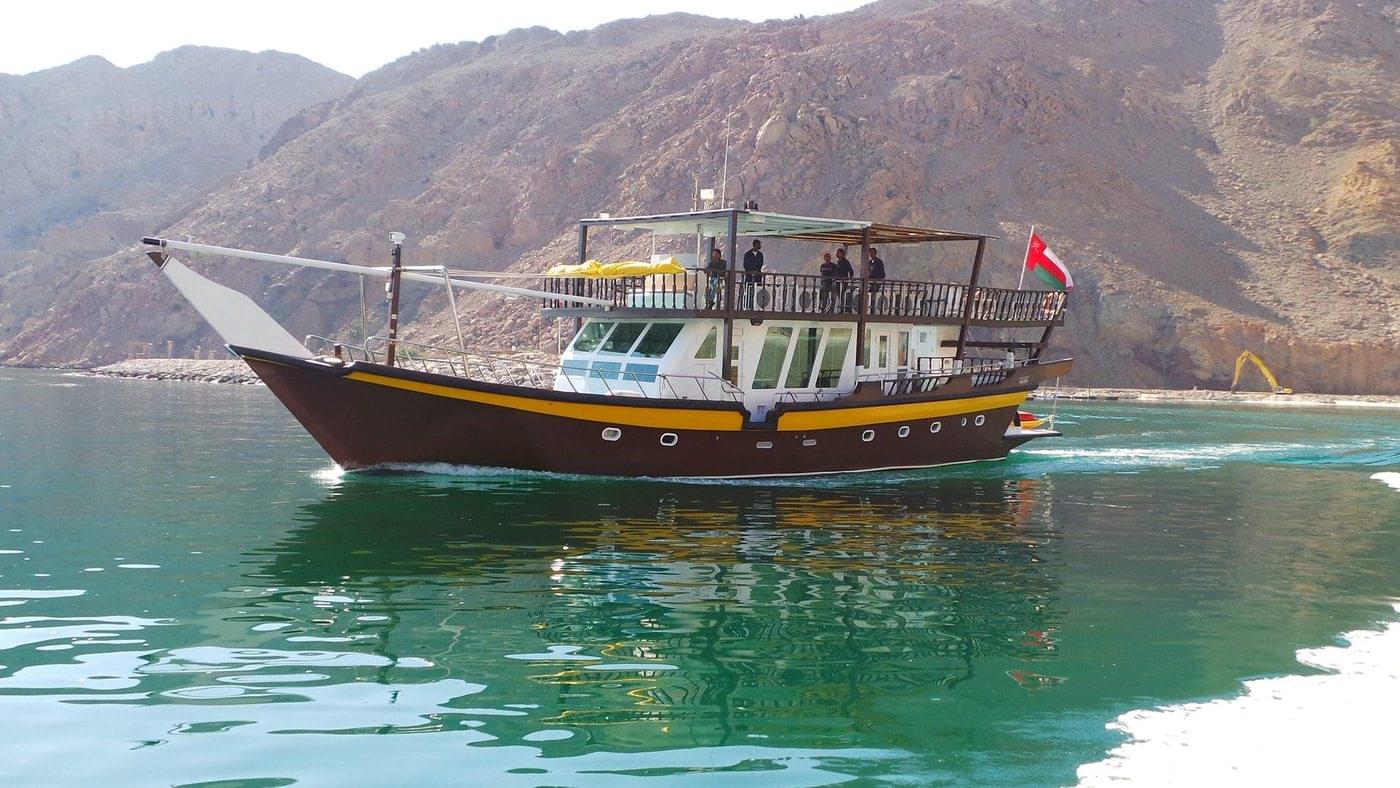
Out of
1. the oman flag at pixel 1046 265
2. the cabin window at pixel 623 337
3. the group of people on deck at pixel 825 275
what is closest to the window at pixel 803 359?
the group of people on deck at pixel 825 275

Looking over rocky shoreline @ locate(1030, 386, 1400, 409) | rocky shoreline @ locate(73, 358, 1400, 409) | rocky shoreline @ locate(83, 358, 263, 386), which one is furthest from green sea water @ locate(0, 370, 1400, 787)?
rocky shoreline @ locate(83, 358, 263, 386)

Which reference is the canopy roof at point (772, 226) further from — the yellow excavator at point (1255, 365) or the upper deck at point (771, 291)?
the yellow excavator at point (1255, 365)

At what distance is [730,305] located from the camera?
69.3 feet

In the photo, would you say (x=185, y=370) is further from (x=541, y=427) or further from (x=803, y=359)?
(x=541, y=427)

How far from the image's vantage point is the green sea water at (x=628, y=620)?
7875mm

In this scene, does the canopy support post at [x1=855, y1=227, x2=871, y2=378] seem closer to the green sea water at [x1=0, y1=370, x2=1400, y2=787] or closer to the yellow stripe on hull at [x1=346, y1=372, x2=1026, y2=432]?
the yellow stripe on hull at [x1=346, y1=372, x2=1026, y2=432]

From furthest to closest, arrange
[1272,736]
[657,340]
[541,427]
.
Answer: [657,340], [541,427], [1272,736]

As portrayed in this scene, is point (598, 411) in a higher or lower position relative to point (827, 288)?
lower

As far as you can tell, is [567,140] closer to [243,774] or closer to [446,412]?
[446,412]

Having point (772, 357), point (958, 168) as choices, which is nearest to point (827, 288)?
point (772, 357)

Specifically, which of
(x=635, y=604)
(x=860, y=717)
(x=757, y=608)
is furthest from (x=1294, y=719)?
(x=635, y=604)

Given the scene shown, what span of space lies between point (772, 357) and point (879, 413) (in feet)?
7.99

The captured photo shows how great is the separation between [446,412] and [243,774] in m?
12.5

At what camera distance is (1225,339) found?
6612 cm
